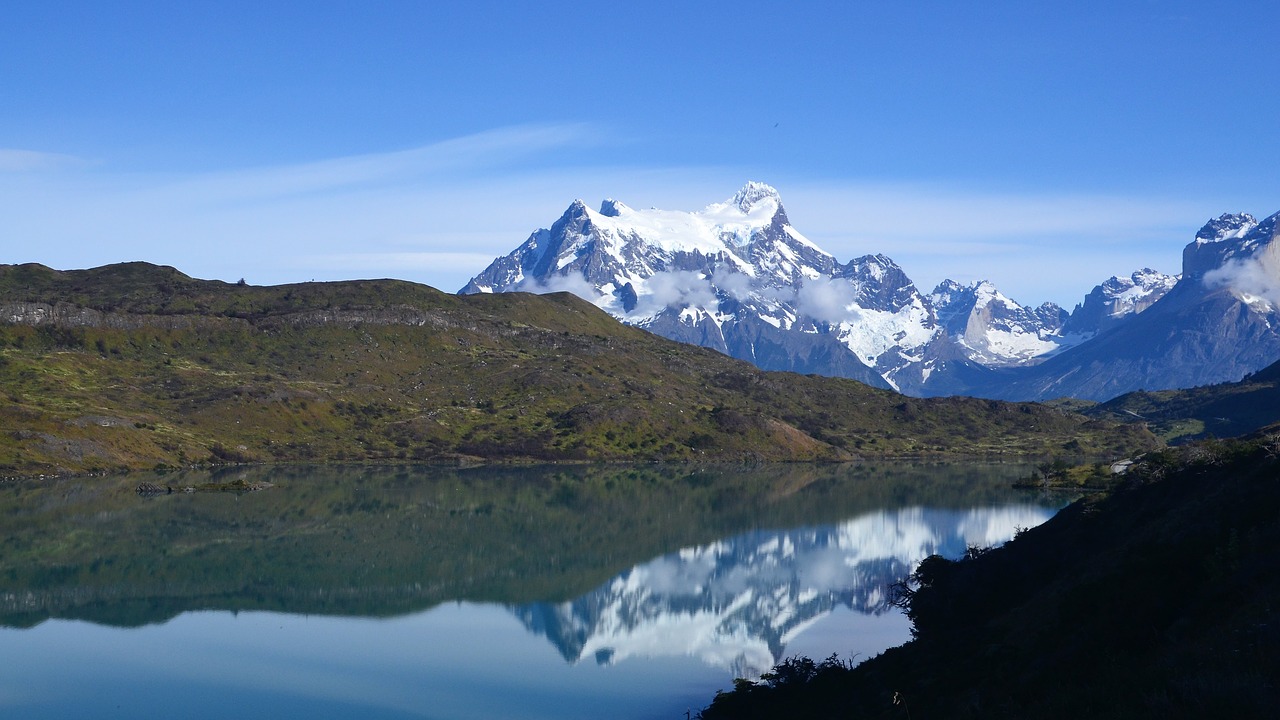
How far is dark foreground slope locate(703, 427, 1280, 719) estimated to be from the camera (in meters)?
26.4

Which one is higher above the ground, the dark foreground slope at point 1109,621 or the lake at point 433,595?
the dark foreground slope at point 1109,621

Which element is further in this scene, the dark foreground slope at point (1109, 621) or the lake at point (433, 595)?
the lake at point (433, 595)

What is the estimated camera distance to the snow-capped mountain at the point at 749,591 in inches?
3164

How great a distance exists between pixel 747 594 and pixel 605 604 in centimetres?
1316

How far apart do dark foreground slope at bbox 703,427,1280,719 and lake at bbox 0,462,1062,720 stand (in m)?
11.7

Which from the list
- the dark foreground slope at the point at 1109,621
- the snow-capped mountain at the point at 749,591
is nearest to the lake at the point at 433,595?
the snow-capped mountain at the point at 749,591

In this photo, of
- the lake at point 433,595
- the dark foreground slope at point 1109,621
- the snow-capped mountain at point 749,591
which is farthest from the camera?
the snow-capped mountain at point 749,591

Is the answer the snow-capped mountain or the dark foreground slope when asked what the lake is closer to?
the snow-capped mountain

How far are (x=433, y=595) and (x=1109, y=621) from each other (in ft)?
223

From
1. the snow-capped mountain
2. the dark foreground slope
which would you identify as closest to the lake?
the snow-capped mountain

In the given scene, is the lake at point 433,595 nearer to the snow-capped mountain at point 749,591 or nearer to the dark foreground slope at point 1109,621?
the snow-capped mountain at point 749,591

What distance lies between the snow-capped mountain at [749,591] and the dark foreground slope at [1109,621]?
1647cm

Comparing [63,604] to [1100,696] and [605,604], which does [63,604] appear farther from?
[1100,696]

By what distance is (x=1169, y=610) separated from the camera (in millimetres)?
36562
